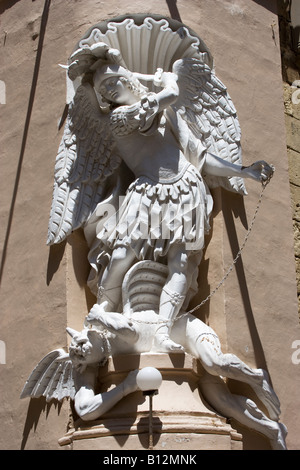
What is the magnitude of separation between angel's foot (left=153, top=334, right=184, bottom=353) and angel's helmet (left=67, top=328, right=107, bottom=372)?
249mm

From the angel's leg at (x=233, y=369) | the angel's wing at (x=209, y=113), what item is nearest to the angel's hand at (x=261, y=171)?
the angel's wing at (x=209, y=113)

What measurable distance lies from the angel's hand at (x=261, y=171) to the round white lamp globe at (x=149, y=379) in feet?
3.66

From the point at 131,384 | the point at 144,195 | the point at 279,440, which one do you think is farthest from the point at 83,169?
the point at 279,440

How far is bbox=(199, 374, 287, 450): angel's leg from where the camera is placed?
165 inches

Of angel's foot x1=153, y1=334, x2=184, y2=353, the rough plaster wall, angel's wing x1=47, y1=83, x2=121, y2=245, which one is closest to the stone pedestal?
angel's foot x1=153, y1=334, x2=184, y2=353

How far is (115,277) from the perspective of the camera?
432 cm

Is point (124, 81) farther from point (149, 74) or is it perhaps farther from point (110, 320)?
point (110, 320)

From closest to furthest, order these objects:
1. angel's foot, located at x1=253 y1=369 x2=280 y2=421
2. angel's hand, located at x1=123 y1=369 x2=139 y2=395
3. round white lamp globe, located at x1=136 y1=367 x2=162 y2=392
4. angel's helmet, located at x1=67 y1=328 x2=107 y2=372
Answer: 1. round white lamp globe, located at x1=136 y1=367 x2=162 y2=392
2. angel's hand, located at x1=123 y1=369 x2=139 y2=395
3. angel's helmet, located at x1=67 y1=328 x2=107 y2=372
4. angel's foot, located at x1=253 y1=369 x2=280 y2=421

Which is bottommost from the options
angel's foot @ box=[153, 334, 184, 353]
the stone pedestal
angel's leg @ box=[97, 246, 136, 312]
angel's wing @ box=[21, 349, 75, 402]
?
the stone pedestal

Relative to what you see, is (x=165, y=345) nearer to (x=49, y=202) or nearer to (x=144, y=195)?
(x=144, y=195)

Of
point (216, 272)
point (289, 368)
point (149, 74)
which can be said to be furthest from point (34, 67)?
point (289, 368)

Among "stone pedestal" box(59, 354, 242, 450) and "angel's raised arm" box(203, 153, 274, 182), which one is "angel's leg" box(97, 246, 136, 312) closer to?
"stone pedestal" box(59, 354, 242, 450)
